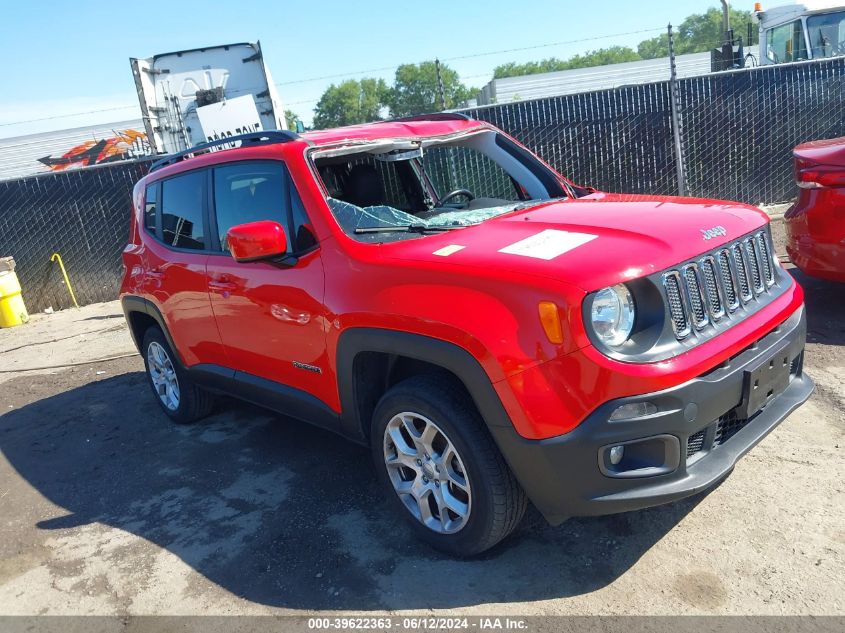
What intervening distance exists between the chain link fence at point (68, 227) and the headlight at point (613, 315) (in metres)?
8.99

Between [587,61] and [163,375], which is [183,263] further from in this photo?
[587,61]

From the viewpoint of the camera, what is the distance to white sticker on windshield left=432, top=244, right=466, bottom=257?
2.89m

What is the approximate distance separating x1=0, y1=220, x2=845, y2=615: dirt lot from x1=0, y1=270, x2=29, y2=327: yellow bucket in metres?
5.57

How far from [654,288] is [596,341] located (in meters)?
0.34

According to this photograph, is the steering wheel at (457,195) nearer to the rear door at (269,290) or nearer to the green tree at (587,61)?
the rear door at (269,290)

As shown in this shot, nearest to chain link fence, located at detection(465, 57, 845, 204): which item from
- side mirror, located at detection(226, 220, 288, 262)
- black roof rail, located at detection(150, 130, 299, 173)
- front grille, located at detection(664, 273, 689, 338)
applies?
black roof rail, located at detection(150, 130, 299, 173)

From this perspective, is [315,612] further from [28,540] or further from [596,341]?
[28,540]

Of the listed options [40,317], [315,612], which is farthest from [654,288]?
[40,317]

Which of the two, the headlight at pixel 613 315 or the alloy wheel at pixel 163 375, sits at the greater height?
the headlight at pixel 613 315

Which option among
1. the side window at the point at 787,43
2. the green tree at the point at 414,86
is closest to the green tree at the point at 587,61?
the green tree at the point at 414,86

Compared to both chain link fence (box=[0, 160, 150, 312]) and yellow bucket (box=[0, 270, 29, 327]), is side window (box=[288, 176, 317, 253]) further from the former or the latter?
yellow bucket (box=[0, 270, 29, 327])

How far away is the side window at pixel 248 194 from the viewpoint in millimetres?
3641

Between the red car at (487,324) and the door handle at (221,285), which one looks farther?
the door handle at (221,285)

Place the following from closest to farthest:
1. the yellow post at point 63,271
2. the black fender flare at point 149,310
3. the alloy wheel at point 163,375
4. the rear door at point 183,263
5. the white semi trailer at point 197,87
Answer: the rear door at point 183,263 → the black fender flare at point 149,310 → the alloy wheel at point 163,375 → the yellow post at point 63,271 → the white semi trailer at point 197,87
